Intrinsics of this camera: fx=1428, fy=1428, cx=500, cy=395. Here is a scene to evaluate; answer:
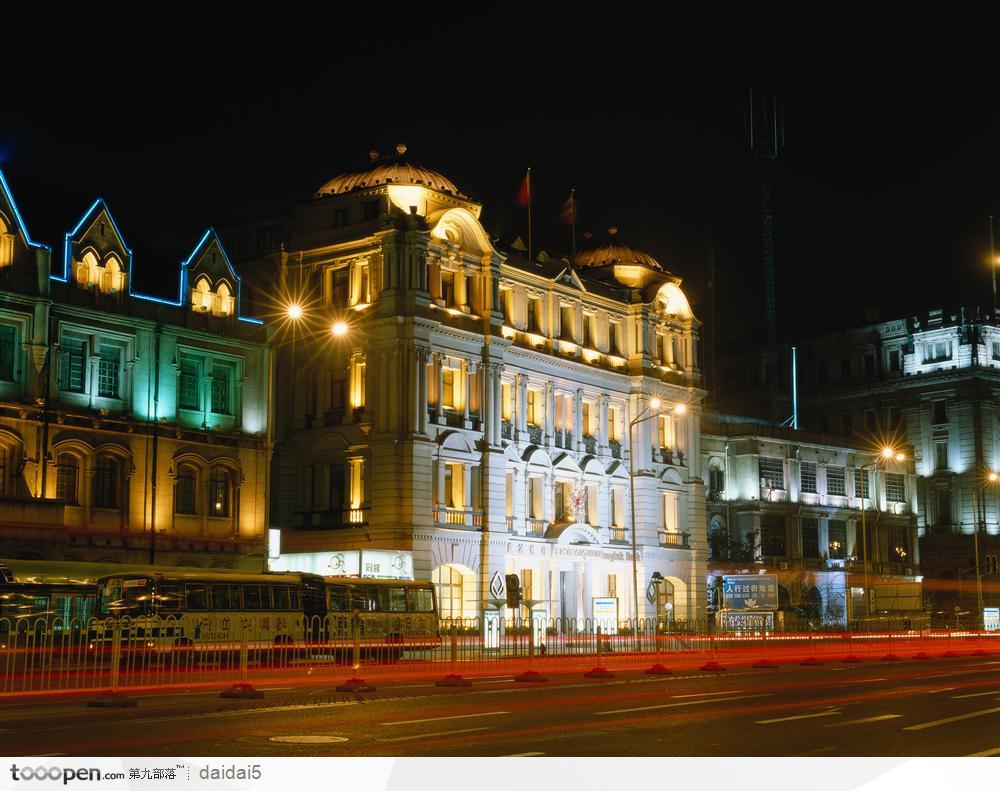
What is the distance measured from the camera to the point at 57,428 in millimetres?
50688

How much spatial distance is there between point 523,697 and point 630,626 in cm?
3294

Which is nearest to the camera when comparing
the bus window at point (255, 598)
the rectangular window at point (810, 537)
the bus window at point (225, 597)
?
the bus window at point (225, 597)

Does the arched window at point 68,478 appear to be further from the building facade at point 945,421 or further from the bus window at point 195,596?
the building facade at point 945,421

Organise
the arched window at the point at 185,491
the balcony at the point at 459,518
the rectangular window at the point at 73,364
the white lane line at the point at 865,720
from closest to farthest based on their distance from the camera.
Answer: the white lane line at the point at 865,720, the rectangular window at the point at 73,364, the arched window at the point at 185,491, the balcony at the point at 459,518

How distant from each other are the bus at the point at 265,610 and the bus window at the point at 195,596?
0.03m

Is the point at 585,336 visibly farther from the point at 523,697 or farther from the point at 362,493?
the point at 523,697

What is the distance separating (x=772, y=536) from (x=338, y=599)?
154 ft

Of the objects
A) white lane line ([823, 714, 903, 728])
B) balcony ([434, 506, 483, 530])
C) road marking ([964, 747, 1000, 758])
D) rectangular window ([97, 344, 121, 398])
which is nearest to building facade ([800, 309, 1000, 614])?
balcony ([434, 506, 483, 530])

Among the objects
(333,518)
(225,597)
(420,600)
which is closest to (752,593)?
(420,600)


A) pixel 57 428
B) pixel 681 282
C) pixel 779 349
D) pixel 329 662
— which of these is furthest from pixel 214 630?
pixel 779 349

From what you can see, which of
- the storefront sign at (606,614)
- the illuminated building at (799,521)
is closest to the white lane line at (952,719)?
the storefront sign at (606,614)

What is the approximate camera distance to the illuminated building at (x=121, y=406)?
49625mm

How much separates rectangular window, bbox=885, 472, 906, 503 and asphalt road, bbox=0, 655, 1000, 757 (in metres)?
70.9

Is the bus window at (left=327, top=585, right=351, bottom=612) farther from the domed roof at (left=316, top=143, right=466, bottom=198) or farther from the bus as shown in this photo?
the domed roof at (left=316, top=143, right=466, bottom=198)
